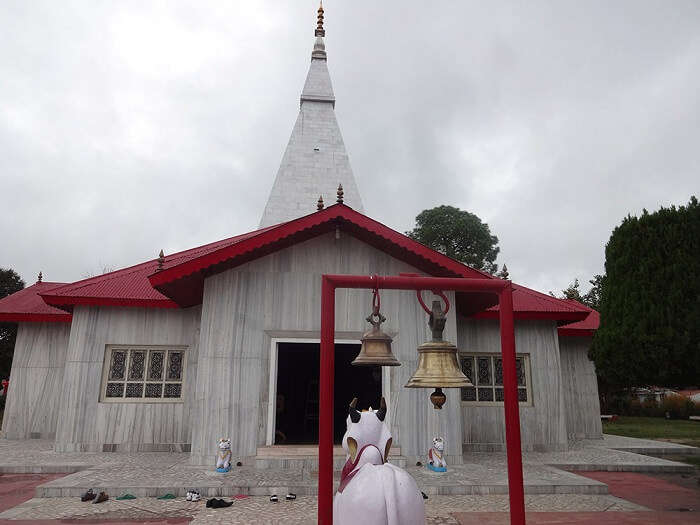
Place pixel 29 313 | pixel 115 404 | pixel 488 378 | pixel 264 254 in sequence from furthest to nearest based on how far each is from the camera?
pixel 29 313, pixel 488 378, pixel 115 404, pixel 264 254

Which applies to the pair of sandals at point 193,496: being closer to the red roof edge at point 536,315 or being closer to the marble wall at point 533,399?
the marble wall at point 533,399

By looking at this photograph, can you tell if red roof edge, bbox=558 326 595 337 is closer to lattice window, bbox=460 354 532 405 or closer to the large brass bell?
lattice window, bbox=460 354 532 405

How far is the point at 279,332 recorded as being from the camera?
8594 mm

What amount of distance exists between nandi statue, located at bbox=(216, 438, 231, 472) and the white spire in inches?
419

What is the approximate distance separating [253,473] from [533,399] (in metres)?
6.73

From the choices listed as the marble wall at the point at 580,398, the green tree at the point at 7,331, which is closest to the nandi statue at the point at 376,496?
the marble wall at the point at 580,398

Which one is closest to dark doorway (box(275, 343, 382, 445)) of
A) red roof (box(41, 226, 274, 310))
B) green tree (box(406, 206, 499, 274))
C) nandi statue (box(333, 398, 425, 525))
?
red roof (box(41, 226, 274, 310))

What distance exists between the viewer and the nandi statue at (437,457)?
7926 mm

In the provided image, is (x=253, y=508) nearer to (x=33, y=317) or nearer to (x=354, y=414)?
(x=354, y=414)

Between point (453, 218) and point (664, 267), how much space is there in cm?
2782

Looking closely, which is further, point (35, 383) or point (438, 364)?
point (35, 383)

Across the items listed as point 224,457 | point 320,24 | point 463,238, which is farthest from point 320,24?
point 224,457

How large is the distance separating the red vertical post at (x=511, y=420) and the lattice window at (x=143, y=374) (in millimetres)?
8296

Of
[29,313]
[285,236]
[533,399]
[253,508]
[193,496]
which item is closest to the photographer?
[253,508]
